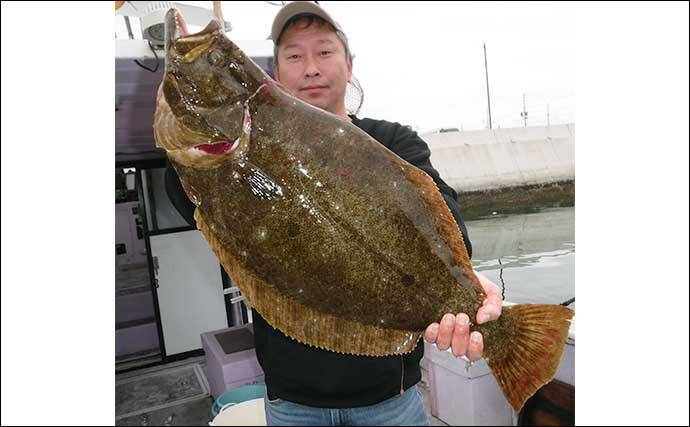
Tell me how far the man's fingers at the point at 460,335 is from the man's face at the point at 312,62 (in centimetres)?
48

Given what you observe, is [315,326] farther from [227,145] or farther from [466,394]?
[466,394]

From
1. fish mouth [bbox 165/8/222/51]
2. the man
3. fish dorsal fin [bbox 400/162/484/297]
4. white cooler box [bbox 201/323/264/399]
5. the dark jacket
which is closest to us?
fish mouth [bbox 165/8/222/51]

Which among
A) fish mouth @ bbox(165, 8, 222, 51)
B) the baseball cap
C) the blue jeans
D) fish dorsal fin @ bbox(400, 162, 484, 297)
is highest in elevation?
the baseball cap

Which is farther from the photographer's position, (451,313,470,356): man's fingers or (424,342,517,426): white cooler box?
(424,342,517,426): white cooler box

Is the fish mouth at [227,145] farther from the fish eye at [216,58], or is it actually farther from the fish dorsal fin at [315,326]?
the fish dorsal fin at [315,326]

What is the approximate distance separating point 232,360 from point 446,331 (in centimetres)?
172

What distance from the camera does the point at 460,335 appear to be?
0.77 metres

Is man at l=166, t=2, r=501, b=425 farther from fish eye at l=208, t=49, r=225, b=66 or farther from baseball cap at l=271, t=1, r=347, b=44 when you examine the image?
fish eye at l=208, t=49, r=225, b=66

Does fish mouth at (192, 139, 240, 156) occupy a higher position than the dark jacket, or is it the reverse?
fish mouth at (192, 139, 240, 156)

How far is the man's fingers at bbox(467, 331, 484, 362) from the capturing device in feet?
2.55

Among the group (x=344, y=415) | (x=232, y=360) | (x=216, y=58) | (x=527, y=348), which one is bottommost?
(x=232, y=360)

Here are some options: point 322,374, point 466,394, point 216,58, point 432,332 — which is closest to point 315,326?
point 432,332

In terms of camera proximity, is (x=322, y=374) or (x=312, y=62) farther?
(x=322, y=374)

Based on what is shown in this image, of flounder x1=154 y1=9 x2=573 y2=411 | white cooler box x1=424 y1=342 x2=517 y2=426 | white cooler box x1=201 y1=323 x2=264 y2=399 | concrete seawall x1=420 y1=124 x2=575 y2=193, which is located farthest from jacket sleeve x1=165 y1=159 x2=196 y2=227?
white cooler box x1=424 y1=342 x2=517 y2=426
